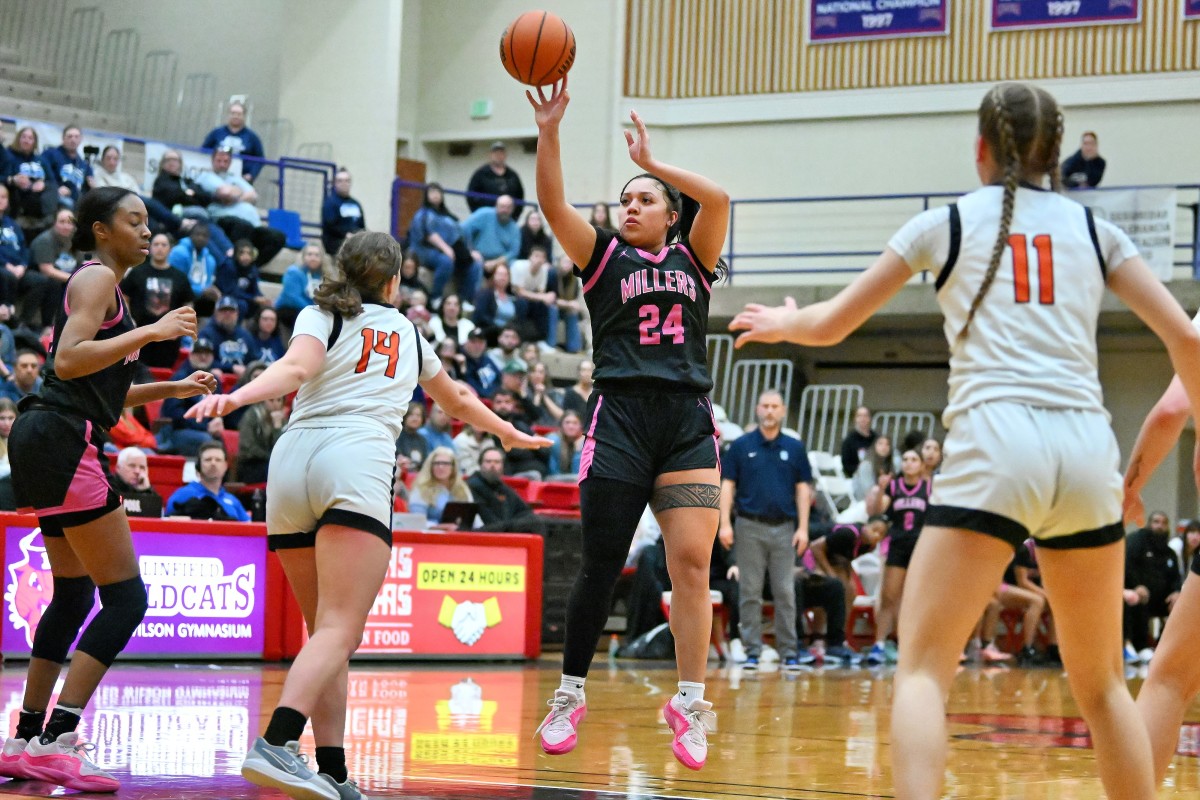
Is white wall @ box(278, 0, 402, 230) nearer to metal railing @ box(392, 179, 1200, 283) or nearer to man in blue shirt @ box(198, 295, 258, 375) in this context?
metal railing @ box(392, 179, 1200, 283)

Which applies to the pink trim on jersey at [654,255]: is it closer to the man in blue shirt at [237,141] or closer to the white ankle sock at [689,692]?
the white ankle sock at [689,692]

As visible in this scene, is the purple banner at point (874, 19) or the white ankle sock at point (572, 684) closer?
the white ankle sock at point (572, 684)

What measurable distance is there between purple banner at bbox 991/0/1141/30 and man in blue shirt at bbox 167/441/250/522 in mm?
14254

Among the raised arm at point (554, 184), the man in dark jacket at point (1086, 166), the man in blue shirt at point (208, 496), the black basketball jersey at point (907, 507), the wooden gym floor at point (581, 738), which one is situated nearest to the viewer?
the wooden gym floor at point (581, 738)

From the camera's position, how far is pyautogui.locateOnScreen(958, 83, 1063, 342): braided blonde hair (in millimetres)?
3822

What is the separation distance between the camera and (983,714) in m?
9.38

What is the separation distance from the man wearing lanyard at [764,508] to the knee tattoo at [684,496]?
758cm

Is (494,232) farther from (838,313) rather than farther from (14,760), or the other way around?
(838,313)

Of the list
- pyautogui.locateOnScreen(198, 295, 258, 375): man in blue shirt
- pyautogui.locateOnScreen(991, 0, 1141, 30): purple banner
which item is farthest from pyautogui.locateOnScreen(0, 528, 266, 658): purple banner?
pyautogui.locateOnScreen(991, 0, 1141, 30): purple banner

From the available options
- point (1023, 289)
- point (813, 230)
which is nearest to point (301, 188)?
point (813, 230)

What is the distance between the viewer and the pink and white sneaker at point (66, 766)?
510cm

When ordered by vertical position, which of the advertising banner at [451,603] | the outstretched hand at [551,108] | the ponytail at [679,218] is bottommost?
the advertising banner at [451,603]

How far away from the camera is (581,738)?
7438 mm

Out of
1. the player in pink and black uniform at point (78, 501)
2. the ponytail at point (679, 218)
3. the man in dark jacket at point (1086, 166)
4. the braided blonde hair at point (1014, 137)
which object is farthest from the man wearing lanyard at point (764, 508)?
the braided blonde hair at point (1014, 137)
